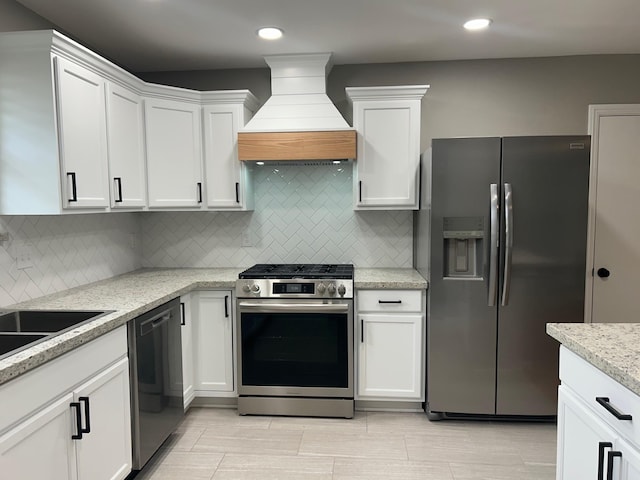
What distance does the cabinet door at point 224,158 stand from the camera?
3094 millimetres

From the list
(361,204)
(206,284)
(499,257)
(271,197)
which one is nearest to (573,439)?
(499,257)

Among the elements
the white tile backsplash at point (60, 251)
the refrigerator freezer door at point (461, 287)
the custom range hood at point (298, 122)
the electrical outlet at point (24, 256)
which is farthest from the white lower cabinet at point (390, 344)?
the electrical outlet at point (24, 256)

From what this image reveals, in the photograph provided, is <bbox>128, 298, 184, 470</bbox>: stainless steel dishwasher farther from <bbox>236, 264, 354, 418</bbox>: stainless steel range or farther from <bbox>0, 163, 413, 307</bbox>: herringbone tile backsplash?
<bbox>0, 163, 413, 307</bbox>: herringbone tile backsplash

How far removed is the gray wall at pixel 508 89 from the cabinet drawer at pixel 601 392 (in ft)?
7.23

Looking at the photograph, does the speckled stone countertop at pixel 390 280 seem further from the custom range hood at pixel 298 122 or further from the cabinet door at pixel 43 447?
the cabinet door at pixel 43 447

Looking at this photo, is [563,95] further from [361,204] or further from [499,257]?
[361,204]

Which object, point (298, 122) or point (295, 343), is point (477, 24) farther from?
point (295, 343)

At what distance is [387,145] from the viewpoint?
120 inches

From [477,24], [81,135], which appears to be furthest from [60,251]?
[477,24]

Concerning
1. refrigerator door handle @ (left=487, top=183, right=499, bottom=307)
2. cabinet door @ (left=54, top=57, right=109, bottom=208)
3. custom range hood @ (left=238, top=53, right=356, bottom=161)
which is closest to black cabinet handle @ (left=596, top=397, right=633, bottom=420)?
refrigerator door handle @ (left=487, top=183, right=499, bottom=307)

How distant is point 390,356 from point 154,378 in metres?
1.53

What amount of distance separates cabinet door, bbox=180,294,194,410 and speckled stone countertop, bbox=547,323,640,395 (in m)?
2.16

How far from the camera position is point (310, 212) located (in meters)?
3.42

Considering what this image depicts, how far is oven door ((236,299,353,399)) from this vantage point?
2.82 meters
